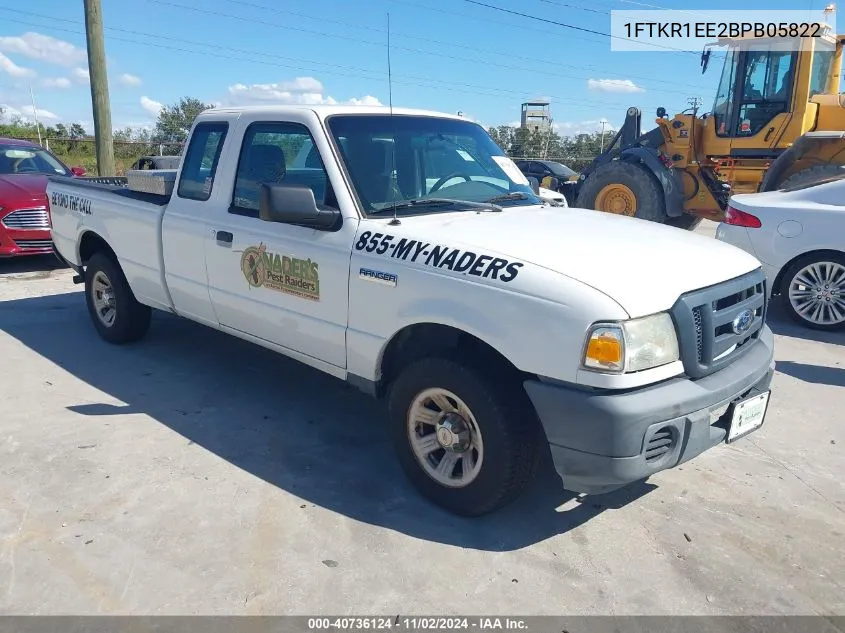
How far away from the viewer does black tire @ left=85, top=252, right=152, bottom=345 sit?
5.62 meters

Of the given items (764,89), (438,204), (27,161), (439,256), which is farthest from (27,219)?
(764,89)

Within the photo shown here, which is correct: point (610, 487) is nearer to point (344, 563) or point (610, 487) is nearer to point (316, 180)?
point (344, 563)

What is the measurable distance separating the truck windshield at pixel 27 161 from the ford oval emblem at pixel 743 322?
10066 millimetres

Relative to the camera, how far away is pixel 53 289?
8078mm

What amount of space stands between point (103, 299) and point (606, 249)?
458 centimetres

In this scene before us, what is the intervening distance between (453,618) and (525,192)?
2738mm

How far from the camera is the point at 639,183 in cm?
1103

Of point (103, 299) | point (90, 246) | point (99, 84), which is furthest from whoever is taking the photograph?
point (99, 84)

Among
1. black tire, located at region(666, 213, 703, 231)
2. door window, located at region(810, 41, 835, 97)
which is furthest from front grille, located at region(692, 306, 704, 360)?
black tire, located at region(666, 213, 703, 231)

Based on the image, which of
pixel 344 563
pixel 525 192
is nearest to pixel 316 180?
pixel 525 192

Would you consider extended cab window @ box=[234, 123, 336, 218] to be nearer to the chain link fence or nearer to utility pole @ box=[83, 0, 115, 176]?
utility pole @ box=[83, 0, 115, 176]

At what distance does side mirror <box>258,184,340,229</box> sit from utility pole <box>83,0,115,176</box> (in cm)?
1040

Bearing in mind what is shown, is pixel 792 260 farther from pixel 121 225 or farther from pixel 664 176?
pixel 121 225

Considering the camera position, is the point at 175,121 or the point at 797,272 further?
the point at 175,121
